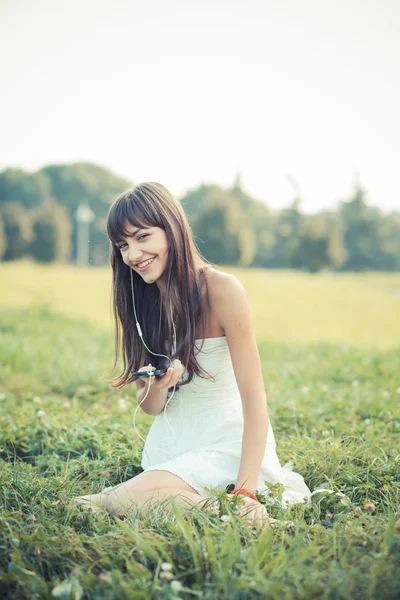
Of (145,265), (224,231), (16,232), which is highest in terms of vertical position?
(224,231)

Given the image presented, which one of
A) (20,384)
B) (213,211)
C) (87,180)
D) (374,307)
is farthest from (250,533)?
(87,180)

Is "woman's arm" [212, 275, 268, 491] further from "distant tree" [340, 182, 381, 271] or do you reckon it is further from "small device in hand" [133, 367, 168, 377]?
"distant tree" [340, 182, 381, 271]

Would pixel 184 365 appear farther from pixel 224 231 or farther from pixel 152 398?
pixel 224 231

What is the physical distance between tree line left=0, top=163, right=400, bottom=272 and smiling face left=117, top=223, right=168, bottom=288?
71.6 feet

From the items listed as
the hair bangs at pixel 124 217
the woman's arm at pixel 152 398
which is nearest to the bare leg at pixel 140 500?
the woman's arm at pixel 152 398

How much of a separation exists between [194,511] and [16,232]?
120 ft

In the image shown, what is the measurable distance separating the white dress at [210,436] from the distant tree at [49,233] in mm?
35021

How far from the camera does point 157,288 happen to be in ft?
9.02

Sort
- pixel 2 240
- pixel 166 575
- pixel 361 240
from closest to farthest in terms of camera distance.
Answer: pixel 166 575, pixel 2 240, pixel 361 240

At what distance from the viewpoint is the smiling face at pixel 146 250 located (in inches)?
95.8

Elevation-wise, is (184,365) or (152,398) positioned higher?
(184,365)

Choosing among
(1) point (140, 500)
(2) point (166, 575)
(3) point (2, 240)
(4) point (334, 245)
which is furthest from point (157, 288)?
(4) point (334, 245)

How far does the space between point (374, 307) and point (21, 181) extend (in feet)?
126

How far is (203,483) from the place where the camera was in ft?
7.55
